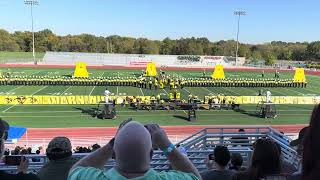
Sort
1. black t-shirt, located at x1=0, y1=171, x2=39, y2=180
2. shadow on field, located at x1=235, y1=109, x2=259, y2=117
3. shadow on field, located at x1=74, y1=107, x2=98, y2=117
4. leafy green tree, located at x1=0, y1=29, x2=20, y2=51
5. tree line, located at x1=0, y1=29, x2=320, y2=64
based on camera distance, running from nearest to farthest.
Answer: black t-shirt, located at x1=0, y1=171, x2=39, y2=180, shadow on field, located at x1=74, y1=107, x2=98, y2=117, shadow on field, located at x1=235, y1=109, x2=259, y2=117, leafy green tree, located at x1=0, y1=29, x2=20, y2=51, tree line, located at x1=0, y1=29, x2=320, y2=64

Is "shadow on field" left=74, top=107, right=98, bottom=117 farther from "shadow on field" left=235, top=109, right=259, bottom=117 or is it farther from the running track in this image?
"shadow on field" left=235, top=109, right=259, bottom=117

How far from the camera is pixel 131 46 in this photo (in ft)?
383

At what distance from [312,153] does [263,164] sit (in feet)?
4.71

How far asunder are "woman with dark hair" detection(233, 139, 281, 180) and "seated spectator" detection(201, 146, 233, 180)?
748mm

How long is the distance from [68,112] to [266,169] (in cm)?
2700

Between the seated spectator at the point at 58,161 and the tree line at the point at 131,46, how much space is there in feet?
353

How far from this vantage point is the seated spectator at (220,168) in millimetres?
4164

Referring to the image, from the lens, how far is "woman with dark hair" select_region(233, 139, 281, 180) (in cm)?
324

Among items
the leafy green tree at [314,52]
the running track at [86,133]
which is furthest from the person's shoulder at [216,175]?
the leafy green tree at [314,52]

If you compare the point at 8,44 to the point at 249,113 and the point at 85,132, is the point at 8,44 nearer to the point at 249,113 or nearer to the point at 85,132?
the point at 249,113

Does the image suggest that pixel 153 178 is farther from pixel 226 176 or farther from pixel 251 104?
pixel 251 104

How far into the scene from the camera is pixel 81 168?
8.28 feet

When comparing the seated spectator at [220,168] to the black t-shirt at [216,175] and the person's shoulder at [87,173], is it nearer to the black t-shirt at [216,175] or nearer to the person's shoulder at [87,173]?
the black t-shirt at [216,175]

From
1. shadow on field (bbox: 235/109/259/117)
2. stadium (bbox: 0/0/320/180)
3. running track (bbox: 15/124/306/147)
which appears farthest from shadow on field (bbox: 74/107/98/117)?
shadow on field (bbox: 235/109/259/117)
